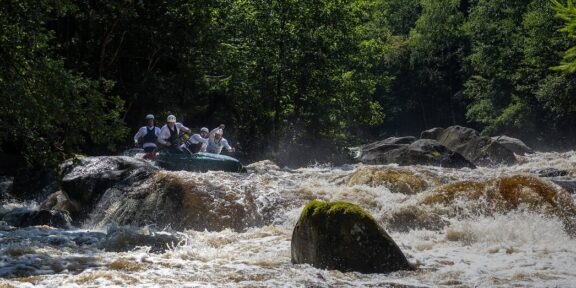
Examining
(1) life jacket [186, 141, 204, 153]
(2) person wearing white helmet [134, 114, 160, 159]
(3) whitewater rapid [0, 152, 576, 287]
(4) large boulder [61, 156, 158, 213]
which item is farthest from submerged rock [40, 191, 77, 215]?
(1) life jacket [186, 141, 204, 153]

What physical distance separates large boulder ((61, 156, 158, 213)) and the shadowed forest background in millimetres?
729

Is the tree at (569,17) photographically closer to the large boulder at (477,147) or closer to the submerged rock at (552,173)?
the submerged rock at (552,173)

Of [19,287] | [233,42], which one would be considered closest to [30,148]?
[19,287]

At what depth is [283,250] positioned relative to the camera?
8023 mm

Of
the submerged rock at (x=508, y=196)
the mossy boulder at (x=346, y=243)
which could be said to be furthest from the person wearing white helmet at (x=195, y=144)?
the mossy boulder at (x=346, y=243)

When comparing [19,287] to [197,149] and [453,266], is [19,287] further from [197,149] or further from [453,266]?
[197,149]

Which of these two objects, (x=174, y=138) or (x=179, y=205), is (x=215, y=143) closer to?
(x=174, y=138)

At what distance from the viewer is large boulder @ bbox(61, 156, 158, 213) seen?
38.8 ft

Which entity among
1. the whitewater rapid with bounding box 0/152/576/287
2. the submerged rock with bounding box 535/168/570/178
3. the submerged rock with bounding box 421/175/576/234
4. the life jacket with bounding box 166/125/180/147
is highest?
the life jacket with bounding box 166/125/180/147

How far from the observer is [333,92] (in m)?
25.5

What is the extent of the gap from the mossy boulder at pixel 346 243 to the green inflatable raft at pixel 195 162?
745 cm

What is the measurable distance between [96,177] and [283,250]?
5414 mm

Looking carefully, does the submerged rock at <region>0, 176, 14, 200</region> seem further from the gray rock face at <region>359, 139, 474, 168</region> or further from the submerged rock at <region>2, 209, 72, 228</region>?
the gray rock face at <region>359, 139, 474, 168</region>

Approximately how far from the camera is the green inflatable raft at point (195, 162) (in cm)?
1420
